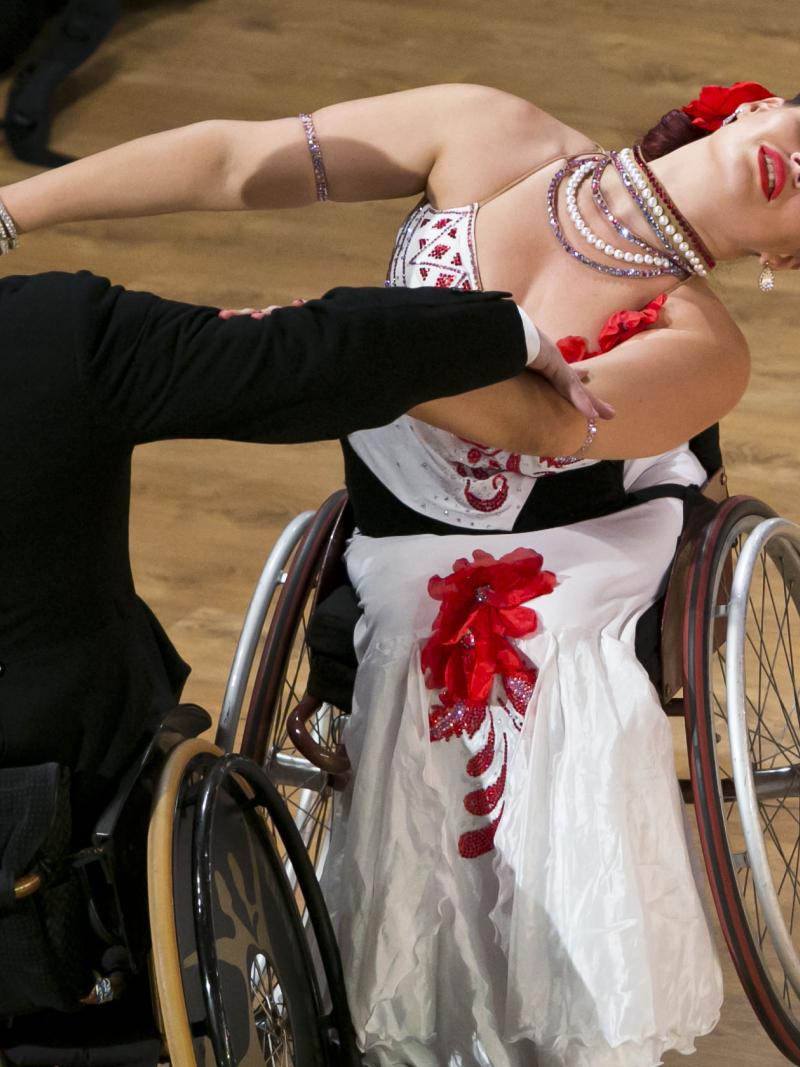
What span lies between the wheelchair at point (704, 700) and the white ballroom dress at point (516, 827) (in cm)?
5

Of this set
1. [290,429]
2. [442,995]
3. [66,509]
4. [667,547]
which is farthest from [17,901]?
[667,547]

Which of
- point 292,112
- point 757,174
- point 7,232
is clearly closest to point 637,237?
point 757,174

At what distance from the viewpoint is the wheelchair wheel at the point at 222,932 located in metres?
1.23

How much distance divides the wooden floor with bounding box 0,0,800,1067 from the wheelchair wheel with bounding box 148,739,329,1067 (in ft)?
3.02

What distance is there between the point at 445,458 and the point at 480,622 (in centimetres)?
22

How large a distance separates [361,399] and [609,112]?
3.11 meters

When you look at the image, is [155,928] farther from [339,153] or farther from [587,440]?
[339,153]

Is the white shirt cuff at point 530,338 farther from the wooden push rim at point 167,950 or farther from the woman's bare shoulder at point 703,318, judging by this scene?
the wooden push rim at point 167,950

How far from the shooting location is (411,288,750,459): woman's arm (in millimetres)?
1452

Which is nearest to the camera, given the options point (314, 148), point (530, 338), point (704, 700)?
point (530, 338)

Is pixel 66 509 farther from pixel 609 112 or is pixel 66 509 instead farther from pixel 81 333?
pixel 609 112

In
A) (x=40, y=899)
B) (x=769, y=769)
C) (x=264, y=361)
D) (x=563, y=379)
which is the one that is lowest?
(x=769, y=769)

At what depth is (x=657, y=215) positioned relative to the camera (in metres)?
1.74

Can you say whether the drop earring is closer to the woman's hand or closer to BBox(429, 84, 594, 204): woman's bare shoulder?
BBox(429, 84, 594, 204): woman's bare shoulder
